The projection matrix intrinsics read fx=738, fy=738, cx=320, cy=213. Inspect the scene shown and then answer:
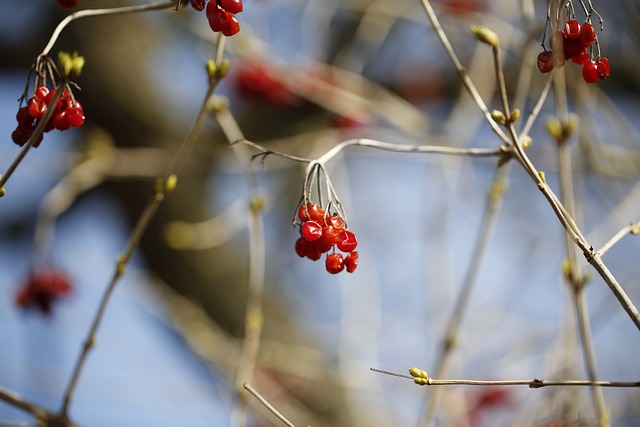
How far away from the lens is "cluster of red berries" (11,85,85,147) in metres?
1.24

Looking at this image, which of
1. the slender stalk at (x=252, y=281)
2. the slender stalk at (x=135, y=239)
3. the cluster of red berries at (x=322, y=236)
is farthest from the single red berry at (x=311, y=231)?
the slender stalk at (x=252, y=281)

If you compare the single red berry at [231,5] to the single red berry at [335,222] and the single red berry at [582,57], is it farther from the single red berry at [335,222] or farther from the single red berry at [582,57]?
the single red berry at [582,57]

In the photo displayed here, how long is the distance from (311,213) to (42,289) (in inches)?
65.7

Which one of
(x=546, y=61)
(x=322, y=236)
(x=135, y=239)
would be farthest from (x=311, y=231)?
(x=546, y=61)

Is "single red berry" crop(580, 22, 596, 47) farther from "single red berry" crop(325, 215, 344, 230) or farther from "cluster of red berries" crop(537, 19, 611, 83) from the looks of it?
"single red berry" crop(325, 215, 344, 230)

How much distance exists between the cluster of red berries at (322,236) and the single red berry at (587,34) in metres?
0.51

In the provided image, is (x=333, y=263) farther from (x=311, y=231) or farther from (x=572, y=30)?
(x=572, y=30)

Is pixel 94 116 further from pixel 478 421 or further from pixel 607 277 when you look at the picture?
pixel 607 277

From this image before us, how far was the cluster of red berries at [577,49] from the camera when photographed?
3.96ft

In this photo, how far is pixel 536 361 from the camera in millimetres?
3355

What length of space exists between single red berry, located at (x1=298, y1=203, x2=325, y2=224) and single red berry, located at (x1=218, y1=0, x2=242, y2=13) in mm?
350

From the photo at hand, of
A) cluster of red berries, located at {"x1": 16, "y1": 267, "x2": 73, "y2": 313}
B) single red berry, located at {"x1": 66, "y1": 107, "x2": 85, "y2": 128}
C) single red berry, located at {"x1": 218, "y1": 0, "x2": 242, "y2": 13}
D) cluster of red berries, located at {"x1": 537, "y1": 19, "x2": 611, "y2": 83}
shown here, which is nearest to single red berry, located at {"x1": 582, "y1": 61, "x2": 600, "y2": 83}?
cluster of red berries, located at {"x1": 537, "y1": 19, "x2": 611, "y2": 83}

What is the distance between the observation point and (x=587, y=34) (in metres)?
1.21

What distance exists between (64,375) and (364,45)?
2.27 m
